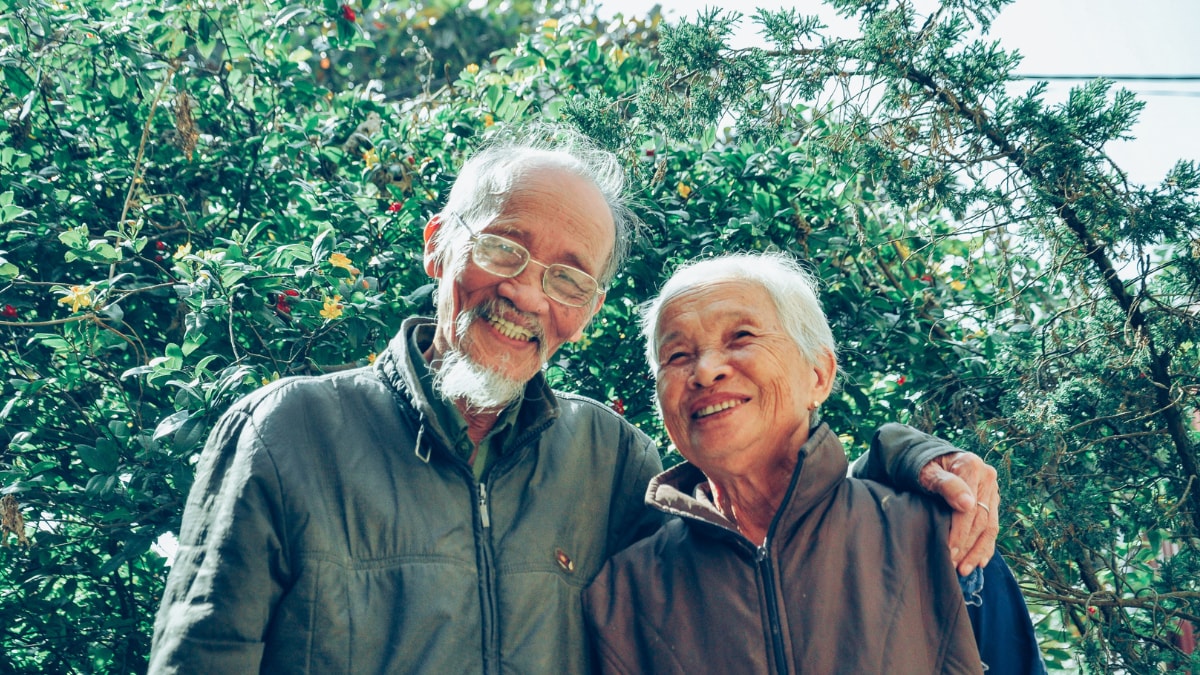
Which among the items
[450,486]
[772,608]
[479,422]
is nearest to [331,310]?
[479,422]

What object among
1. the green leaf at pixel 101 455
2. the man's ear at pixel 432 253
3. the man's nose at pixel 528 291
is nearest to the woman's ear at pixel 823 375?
the man's nose at pixel 528 291

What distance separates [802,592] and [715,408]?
0.42m

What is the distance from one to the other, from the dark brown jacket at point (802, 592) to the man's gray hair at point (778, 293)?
0.80 feet

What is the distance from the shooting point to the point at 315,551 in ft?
5.80

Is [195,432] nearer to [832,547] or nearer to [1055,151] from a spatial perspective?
[832,547]

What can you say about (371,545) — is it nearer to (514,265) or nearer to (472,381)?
(472,381)

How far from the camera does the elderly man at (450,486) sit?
1726mm

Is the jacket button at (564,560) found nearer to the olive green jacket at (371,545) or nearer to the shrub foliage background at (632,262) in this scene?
the olive green jacket at (371,545)

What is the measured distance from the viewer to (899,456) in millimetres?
2088

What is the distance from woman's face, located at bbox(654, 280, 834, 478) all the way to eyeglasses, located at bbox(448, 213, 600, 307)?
0.24 meters

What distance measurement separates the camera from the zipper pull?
1.92 m

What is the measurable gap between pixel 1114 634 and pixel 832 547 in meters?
1.37

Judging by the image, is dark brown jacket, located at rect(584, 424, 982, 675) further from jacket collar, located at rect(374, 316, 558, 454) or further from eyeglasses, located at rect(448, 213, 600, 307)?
eyeglasses, located at rect(448, 213, 600, 307)

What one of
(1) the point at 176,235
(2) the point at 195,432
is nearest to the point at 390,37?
(1) the point at 176,235
